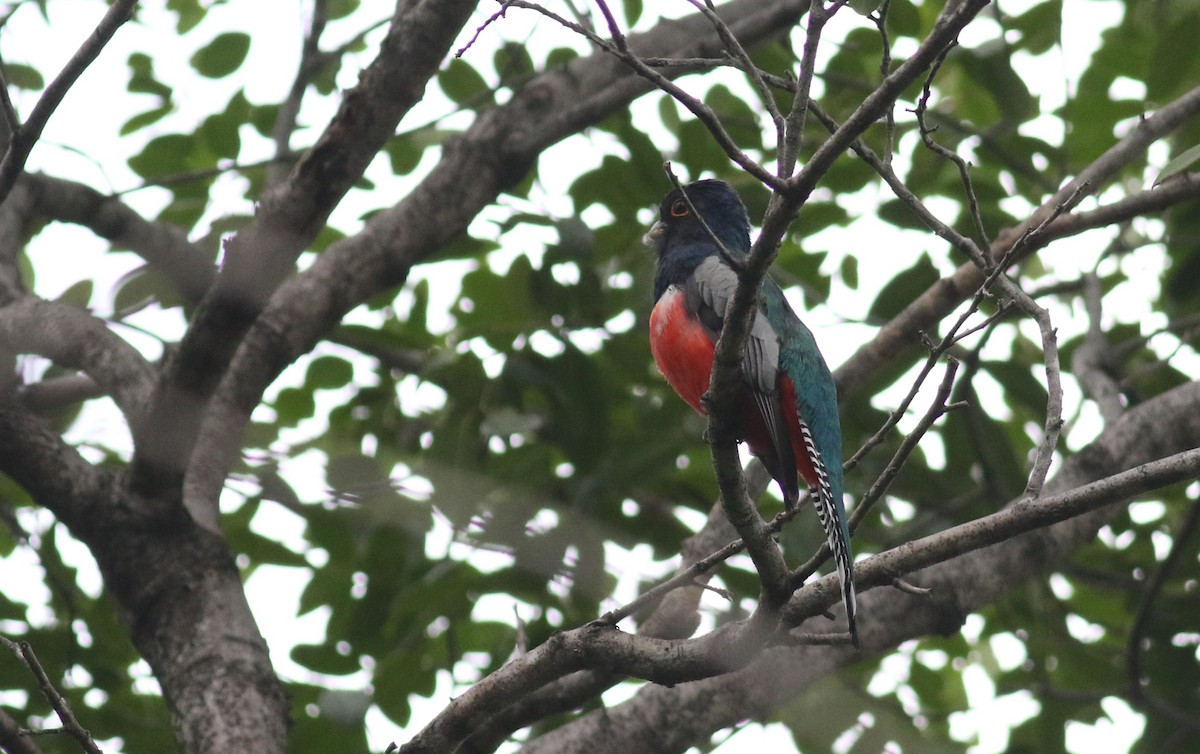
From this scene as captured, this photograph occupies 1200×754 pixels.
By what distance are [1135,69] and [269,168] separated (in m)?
3.81

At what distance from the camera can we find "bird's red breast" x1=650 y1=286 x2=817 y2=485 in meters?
4.24

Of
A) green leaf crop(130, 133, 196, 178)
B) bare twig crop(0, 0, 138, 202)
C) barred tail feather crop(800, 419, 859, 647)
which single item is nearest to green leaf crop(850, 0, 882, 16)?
barred tail feather crop(800, 419, 859, 647)

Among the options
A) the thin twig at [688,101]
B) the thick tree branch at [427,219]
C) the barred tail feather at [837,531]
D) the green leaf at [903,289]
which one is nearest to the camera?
the thin twig at [688,101]

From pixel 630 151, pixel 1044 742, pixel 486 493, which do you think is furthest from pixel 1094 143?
pixel 486 493

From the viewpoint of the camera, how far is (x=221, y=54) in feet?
19.6

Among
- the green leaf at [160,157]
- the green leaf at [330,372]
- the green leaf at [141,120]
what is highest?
the green leaf at [141,120]

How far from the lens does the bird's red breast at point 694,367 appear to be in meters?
4.24

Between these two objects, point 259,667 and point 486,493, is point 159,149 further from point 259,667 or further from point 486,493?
point 259,667

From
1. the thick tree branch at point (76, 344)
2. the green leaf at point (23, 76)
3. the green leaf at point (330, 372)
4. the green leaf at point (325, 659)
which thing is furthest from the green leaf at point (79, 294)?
the green leaf at point (325, 659)

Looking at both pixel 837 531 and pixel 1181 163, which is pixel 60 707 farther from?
pixel 1181 163

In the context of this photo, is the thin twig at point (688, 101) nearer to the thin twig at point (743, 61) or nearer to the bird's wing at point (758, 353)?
the thin twig at point (743, 61)

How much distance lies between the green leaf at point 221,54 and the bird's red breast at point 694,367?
270cm

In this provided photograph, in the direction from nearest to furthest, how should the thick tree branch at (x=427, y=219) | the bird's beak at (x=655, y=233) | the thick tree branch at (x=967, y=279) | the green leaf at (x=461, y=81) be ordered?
the thick tree branch at (x=967, y=279)
the thick tree branch at (x=427, y=219)
the bird's beak at (x=655, y=233)
the green leaf at (x=461, y=81)

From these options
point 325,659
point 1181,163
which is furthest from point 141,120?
point 1181,163
